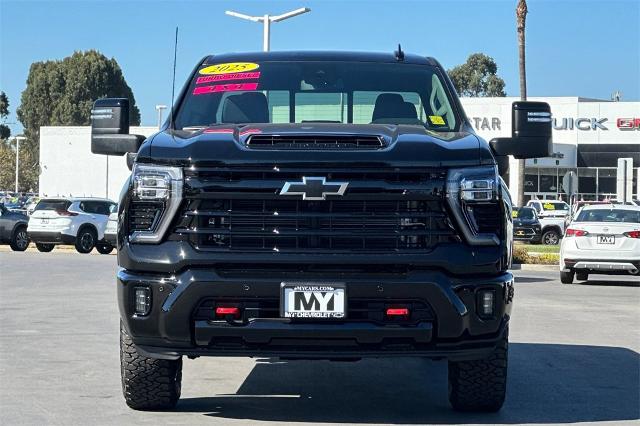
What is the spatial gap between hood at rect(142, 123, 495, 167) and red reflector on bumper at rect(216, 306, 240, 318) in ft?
2.55

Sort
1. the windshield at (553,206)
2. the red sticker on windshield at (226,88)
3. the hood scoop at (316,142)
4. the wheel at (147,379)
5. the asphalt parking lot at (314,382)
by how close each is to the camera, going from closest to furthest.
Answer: the hood scoop at (316,142) → the wheel at (147,379) → the asphalt parking lot at (314,382) → the red sticker on windshield at (226,88) → the windshield at (553,206)

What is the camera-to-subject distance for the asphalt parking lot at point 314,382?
7254 millimetres

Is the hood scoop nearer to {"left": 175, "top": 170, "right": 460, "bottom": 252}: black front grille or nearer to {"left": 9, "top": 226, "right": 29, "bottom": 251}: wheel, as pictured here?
{"left": 175, "top": 170, "right": 460, "bottom": 252}: black front grille

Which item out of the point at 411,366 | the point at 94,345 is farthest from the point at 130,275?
the point at 94,345

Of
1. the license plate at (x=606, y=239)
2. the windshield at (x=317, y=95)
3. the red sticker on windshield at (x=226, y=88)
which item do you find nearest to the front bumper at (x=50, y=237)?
the license plate at (x=606, y=239)

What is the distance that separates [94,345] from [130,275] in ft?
15.1

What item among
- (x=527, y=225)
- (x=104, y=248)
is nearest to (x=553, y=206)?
(x=527, y=225)

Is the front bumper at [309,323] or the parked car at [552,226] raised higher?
the front bumper at [309,323]

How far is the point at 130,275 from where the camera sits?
656cm

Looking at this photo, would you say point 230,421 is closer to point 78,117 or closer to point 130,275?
point 130,275

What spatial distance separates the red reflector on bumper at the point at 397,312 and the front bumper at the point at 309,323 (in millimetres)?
53

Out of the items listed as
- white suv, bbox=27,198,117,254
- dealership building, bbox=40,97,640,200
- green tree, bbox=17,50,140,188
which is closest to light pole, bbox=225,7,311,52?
white suv, bbox=27,198,117,254

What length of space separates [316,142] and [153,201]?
3.16 ft

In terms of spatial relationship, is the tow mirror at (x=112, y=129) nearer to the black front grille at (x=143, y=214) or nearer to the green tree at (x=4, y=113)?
the black front grille at (x=143, y=214)
